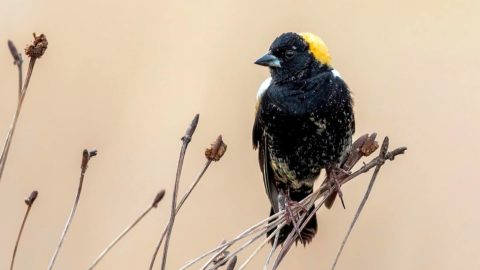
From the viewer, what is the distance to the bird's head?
297cm

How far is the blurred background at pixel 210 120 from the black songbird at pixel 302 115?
36 centimetres

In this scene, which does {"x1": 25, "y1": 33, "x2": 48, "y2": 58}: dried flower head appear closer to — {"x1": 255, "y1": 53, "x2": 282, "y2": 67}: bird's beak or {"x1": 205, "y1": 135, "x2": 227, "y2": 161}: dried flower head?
{"x1": 205, "y1": 135, "x2": 227, "y2": 161}: dried flower head

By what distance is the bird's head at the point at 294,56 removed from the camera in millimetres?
2969

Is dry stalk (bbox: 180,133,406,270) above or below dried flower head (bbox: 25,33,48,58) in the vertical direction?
below

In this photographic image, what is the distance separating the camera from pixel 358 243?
10.5 feet

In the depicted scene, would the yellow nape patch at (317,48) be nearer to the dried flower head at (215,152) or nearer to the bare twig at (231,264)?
the dried flower head at (215,152)

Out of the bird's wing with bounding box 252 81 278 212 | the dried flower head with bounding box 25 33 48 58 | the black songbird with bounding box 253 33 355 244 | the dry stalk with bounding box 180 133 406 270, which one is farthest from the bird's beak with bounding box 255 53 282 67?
the dried flower head with bounding box 25 33 48 58

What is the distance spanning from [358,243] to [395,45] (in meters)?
0.93

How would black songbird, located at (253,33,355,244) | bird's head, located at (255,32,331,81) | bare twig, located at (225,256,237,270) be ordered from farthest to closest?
1. bird's head, located at (255,32,331,81)
2. black songbird, located at (253,33,355,244)
3. bare twig, located at (225,256,237,270)

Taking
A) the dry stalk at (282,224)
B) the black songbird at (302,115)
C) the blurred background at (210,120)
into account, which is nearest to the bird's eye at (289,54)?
the black songbird at (302,115)

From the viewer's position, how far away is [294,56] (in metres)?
2.98

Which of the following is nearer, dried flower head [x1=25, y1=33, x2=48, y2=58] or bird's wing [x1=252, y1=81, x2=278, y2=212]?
dried flower head [x1=25, y1=33, x2=48, y2=58]

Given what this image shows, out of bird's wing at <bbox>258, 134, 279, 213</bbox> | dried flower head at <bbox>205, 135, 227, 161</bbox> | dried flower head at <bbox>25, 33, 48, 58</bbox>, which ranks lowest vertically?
bird's wing at <bbox>258, 134, 279, 213</bbox>

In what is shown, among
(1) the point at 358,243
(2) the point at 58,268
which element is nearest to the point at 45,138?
(2) the point at 58,268
